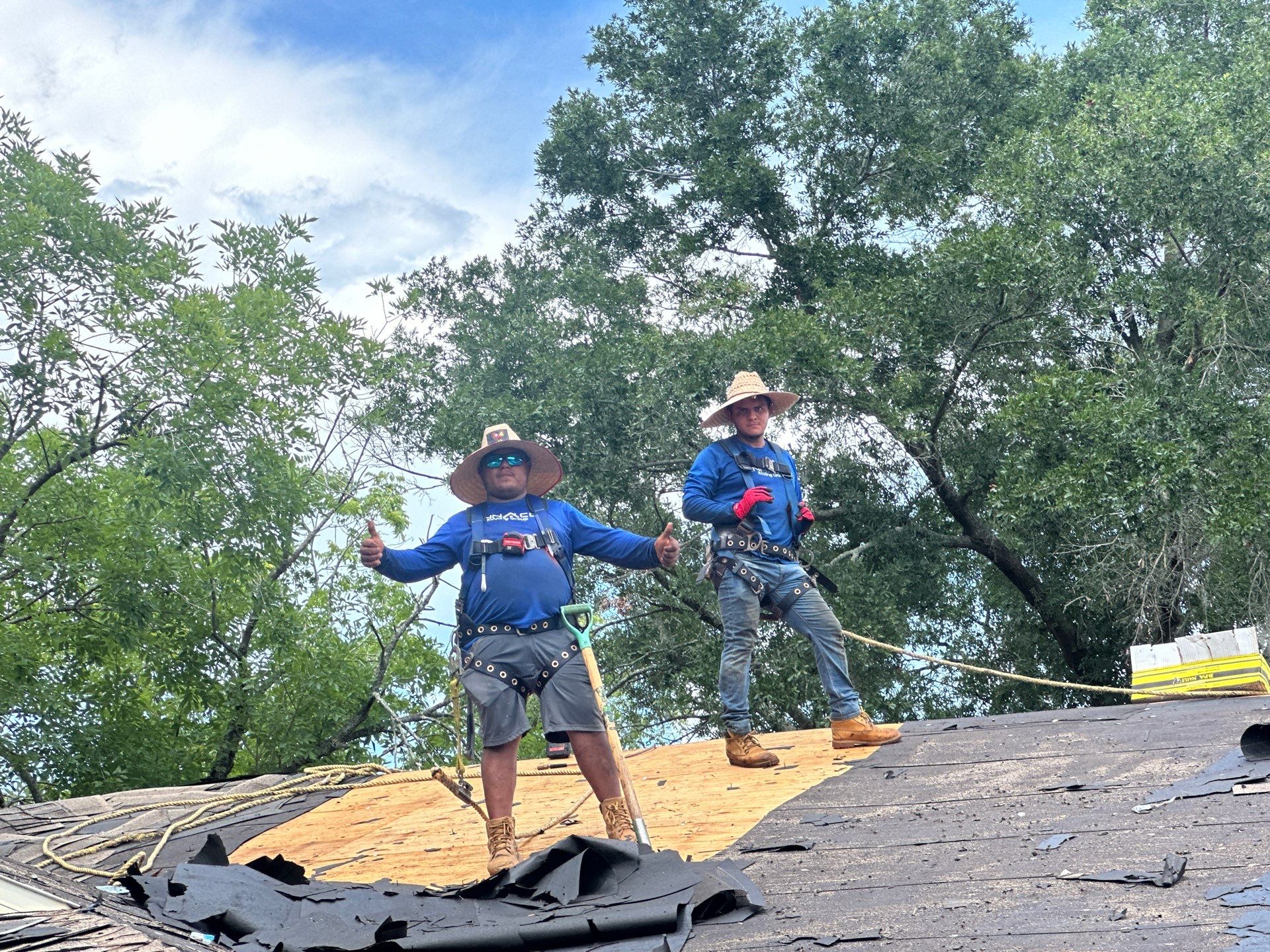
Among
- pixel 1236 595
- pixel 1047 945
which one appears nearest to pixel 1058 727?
pixel 1047 945

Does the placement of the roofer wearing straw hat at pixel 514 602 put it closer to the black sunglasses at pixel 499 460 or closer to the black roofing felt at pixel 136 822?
the black sunglasses at pixel 499 460

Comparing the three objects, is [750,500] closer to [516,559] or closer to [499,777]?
[516,559]

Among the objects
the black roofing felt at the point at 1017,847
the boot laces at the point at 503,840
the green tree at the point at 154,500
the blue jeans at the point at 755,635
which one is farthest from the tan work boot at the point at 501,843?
the green tree at the point at 154,500

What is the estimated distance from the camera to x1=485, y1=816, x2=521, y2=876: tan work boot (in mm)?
4801

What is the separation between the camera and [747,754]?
21.0 ft

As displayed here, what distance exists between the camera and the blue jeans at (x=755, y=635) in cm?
632

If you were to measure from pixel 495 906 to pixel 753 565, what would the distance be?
8.67 ft

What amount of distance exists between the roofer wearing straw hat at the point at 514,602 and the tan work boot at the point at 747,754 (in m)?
1.44

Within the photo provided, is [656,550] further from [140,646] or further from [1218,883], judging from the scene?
[140,646]

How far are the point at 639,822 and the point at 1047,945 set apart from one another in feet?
6.18

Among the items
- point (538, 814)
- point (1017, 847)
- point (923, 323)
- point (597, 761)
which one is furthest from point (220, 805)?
point (923, 323)

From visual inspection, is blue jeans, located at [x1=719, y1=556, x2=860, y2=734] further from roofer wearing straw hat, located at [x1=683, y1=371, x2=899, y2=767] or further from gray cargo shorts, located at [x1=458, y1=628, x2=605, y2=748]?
gray cargo shorts, located at [x1=458, y1=628, x2=605, y2=748]

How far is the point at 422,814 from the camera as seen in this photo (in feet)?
21.5

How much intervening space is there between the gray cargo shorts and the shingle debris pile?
2.36ft
